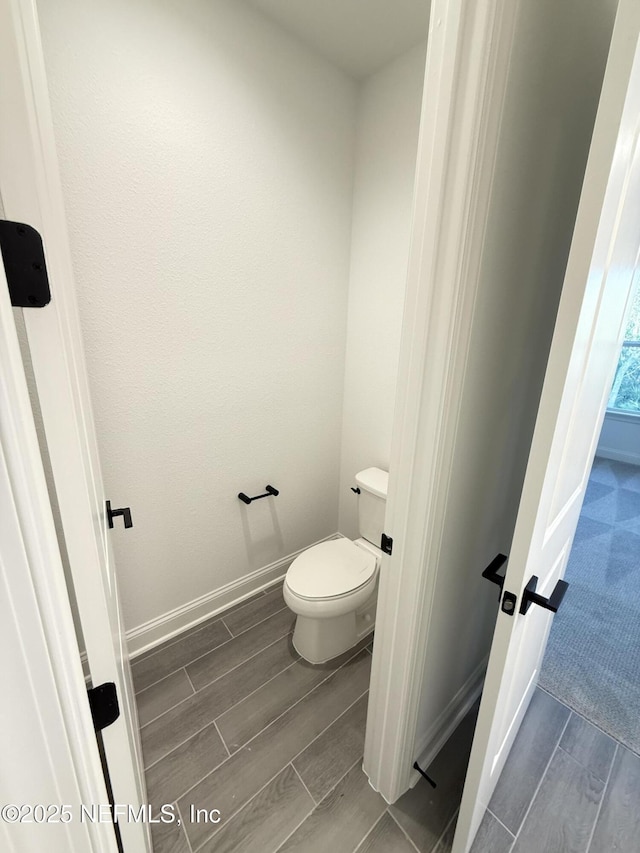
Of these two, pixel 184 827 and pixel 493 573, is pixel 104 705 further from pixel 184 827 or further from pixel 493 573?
pixel 184 827

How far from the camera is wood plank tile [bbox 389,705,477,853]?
1039 mm

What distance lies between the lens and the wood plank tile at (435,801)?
1.04 m

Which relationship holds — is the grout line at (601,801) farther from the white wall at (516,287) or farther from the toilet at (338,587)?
the toilet at (338,587)

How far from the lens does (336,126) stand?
65.0 inches

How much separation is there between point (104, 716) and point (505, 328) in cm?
110

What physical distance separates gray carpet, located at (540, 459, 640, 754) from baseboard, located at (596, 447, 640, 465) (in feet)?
4.73

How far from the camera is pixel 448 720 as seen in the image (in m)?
1.30

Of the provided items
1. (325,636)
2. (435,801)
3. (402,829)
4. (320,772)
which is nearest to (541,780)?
(435,801)

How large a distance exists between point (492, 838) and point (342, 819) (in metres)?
0.44

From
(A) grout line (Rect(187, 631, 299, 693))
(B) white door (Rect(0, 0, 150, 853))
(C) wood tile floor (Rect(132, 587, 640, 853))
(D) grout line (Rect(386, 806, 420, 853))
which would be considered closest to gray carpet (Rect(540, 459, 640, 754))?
(C) wood tile floor (Rect(132, 587, 640, 853))

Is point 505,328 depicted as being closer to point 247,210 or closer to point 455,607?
point 455,607

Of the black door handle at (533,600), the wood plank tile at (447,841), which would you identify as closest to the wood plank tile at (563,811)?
the wood plank tile at (447,841)

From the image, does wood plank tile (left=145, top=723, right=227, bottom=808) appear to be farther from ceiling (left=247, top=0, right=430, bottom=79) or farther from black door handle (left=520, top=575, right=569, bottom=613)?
ceiling (left=247, top=0, right=430, bottom=79)

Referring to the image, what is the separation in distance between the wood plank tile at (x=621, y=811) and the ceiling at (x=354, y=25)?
9.18 feet
